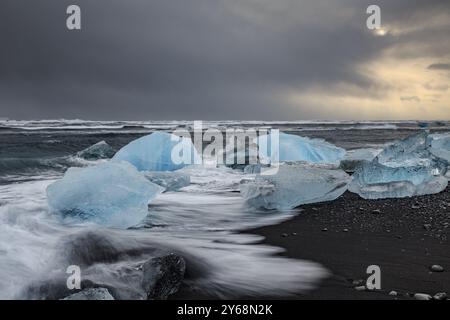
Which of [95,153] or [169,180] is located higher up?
[95,153]

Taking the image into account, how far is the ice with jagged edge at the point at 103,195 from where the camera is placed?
4.93m

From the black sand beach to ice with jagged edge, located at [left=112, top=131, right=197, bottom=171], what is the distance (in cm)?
448

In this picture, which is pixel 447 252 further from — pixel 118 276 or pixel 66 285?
pixel 66 285

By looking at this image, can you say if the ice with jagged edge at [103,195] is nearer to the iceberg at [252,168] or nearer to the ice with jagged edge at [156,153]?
the ice with jagged edge at [156,153]

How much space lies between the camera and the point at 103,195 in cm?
515

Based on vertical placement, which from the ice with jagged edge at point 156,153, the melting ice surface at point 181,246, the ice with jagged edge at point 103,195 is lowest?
the melting ice surface at point 181,246

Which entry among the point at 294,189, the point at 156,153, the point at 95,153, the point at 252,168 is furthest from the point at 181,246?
the point at 95,153

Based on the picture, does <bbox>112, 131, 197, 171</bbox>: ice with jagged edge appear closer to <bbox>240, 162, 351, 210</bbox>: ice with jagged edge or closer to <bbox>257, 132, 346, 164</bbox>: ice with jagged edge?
<bbox>257, 132, 346, 164</bbox>: ice with jagged edge

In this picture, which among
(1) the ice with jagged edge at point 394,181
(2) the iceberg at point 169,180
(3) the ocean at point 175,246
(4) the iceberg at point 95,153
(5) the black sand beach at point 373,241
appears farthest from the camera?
(4) the iceberg at point 95,153

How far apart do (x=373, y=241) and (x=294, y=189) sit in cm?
189

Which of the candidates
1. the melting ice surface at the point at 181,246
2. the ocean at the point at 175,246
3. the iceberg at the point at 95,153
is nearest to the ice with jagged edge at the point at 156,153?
the ocean at the point at 175,246

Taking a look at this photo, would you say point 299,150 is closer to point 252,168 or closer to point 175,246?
point 252,168

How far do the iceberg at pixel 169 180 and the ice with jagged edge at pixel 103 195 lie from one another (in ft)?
5.66
